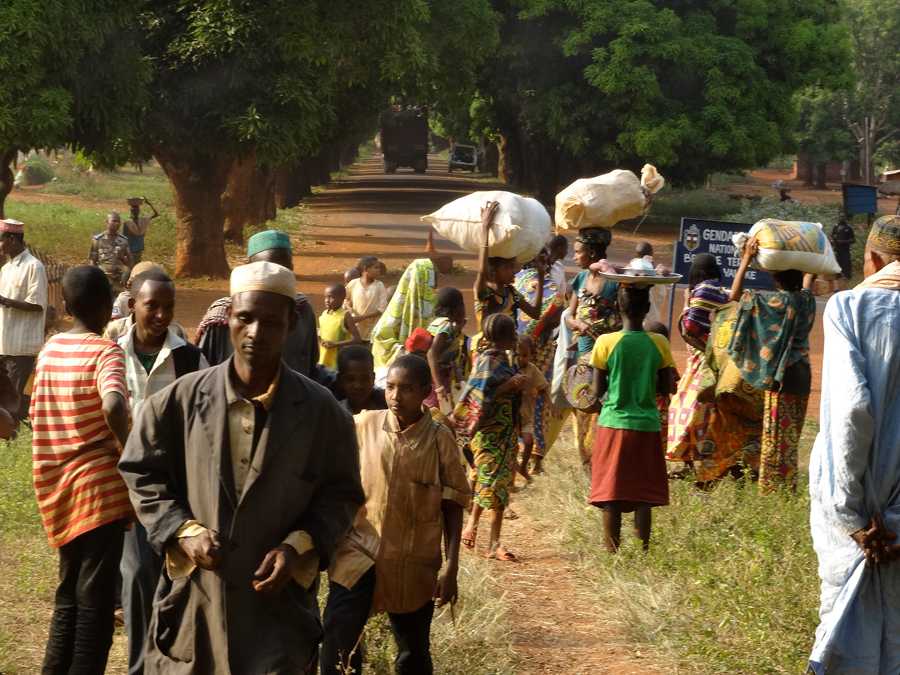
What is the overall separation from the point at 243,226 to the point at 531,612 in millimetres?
20715

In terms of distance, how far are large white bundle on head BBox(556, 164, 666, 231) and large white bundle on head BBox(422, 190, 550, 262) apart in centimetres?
38

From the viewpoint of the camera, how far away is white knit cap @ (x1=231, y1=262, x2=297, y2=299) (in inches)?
112

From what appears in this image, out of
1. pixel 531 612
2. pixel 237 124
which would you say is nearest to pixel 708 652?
pixel 531 612

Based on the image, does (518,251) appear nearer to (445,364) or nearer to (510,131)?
(445,364)

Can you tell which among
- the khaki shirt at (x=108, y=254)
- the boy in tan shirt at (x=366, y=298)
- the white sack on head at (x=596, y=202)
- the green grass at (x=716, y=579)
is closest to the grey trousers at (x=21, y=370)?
the boy in tan shirt at (x=366, y=298)

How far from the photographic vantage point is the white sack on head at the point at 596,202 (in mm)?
7387

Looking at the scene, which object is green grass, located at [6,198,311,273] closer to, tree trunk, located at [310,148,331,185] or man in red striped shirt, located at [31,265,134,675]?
tree trunk, located at [310,148,331,185]

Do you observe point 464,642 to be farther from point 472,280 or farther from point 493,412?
point 472,280

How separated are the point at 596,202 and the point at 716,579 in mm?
3178

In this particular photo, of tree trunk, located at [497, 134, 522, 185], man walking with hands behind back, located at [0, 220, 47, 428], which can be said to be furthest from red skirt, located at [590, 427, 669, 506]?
tree trunk, located at [497, 134, 522, 185]

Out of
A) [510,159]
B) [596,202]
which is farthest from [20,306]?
[510,159]

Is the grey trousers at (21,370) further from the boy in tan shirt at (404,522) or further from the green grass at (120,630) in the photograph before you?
the boy in tan shirt at (404,522)

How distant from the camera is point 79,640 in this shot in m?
3.79

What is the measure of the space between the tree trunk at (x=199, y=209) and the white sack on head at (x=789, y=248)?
13085 millimetres
